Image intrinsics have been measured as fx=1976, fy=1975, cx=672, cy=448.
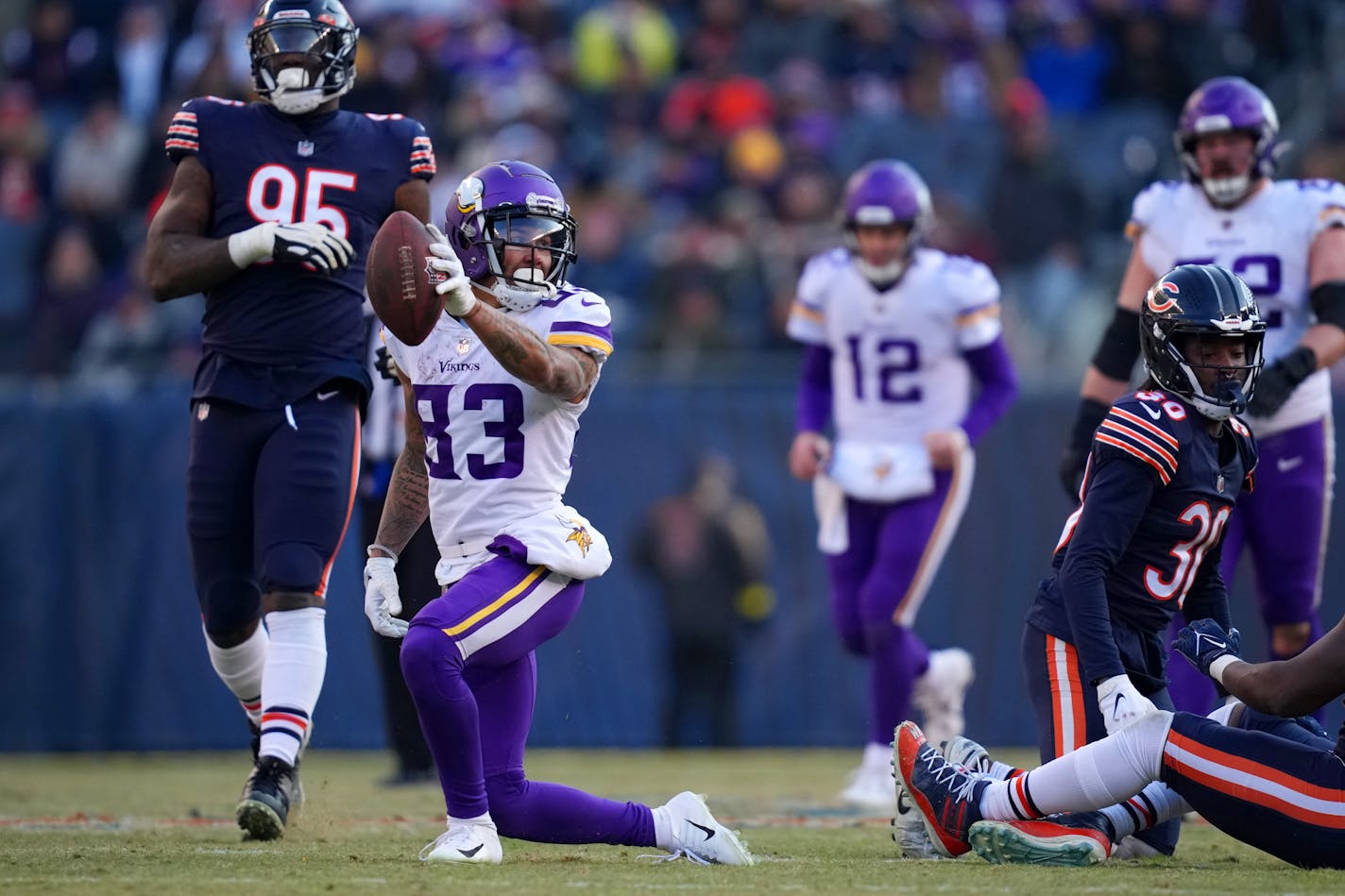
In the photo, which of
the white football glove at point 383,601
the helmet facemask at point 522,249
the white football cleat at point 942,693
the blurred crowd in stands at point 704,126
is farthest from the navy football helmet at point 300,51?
the blurred crowd in stands at point 704,126

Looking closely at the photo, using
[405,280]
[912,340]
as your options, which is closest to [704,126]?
[912,340]

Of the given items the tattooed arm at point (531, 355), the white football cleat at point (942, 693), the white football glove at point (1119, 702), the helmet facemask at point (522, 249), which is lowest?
the white football cleat at point (942, 693)

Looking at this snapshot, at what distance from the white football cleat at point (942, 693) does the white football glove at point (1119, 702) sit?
2.90 metres

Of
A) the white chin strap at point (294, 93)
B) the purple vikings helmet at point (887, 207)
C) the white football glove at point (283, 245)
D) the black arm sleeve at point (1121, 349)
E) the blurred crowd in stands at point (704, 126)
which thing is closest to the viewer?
the white football glove at point (283, 245)

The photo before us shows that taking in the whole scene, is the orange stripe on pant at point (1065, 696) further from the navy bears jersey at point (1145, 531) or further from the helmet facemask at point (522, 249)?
the helmet facemask at point (522, 249)

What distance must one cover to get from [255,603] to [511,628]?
1478 mm

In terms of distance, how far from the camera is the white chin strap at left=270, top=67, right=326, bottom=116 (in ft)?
19.0

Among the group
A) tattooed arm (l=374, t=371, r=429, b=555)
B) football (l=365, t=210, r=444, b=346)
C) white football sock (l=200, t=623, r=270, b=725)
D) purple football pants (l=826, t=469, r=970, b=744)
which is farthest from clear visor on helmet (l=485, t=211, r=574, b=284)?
purple football pants (l=826, t=469, r=970, b=744)

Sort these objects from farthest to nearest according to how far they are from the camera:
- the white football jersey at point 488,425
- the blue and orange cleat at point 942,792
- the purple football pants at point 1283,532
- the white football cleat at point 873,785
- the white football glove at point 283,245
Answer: the white football cleat at point 873,785, the purple football pants at point 1283,532, the white football glove at point 283,245, the blue and orange cleat at point 942,792, the white football jersey at point 488,425

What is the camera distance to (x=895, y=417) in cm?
767

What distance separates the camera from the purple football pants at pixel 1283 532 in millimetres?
6223

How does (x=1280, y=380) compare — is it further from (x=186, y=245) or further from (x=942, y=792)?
(x=186, y=245)

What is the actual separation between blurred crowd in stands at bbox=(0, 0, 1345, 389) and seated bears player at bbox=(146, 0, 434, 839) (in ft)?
16.3

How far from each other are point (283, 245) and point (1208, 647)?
2711 mm
